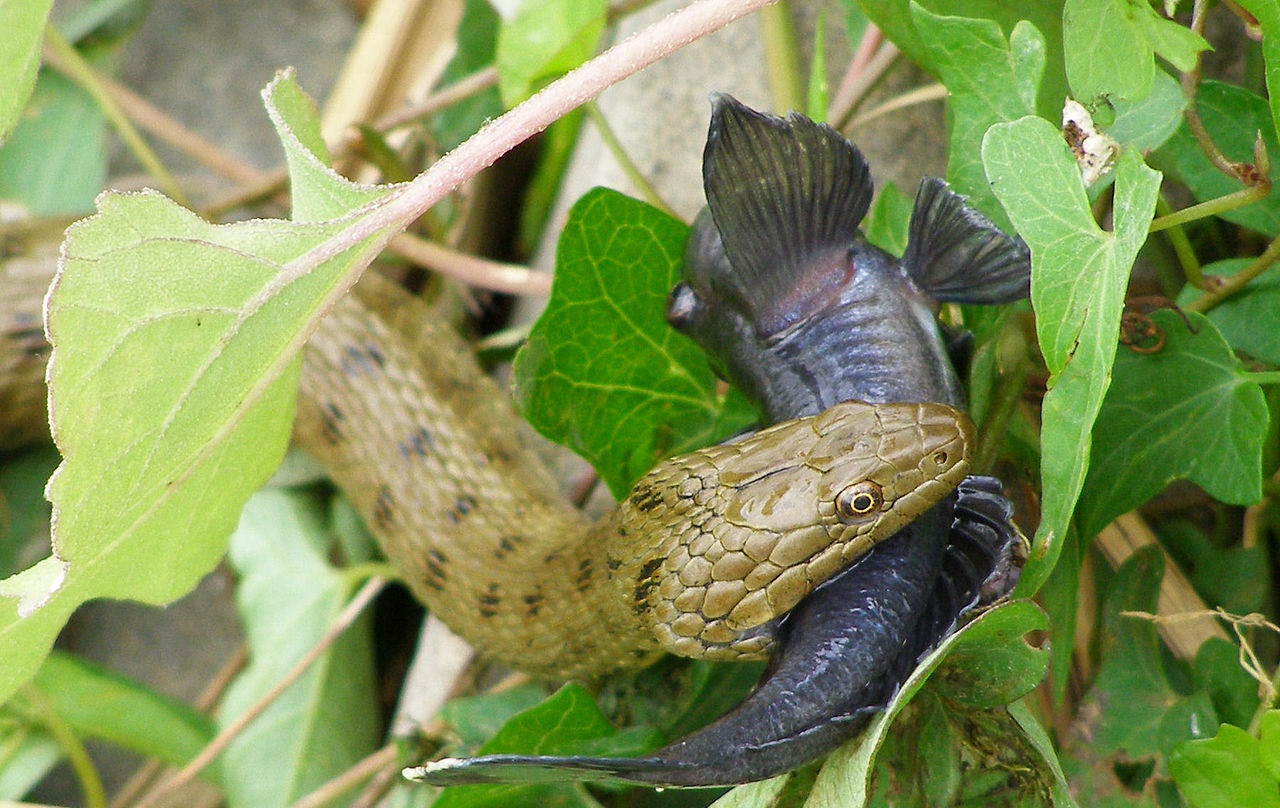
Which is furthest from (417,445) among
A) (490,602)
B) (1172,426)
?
(1172,426)

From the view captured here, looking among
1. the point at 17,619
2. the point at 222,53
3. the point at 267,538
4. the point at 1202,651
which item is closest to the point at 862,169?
the point at 1202,651

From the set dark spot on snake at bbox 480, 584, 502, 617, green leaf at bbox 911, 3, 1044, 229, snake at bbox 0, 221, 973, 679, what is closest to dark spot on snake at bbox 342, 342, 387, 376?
snake at bbox 0, 221, 973, 679

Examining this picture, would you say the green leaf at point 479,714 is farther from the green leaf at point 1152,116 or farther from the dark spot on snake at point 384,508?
the green leaf at point 1152,116

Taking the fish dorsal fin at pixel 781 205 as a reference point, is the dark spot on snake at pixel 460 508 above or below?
below

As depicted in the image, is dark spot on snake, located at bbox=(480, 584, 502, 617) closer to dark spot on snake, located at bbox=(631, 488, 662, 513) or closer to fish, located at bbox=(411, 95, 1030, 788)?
dark spot on snake, located at bbox=(631, 488, 662, 513)

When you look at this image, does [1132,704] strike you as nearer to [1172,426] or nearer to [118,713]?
[1172,426]

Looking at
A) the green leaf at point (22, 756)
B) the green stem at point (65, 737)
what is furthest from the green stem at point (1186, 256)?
the green leaf at point (22, 756)
